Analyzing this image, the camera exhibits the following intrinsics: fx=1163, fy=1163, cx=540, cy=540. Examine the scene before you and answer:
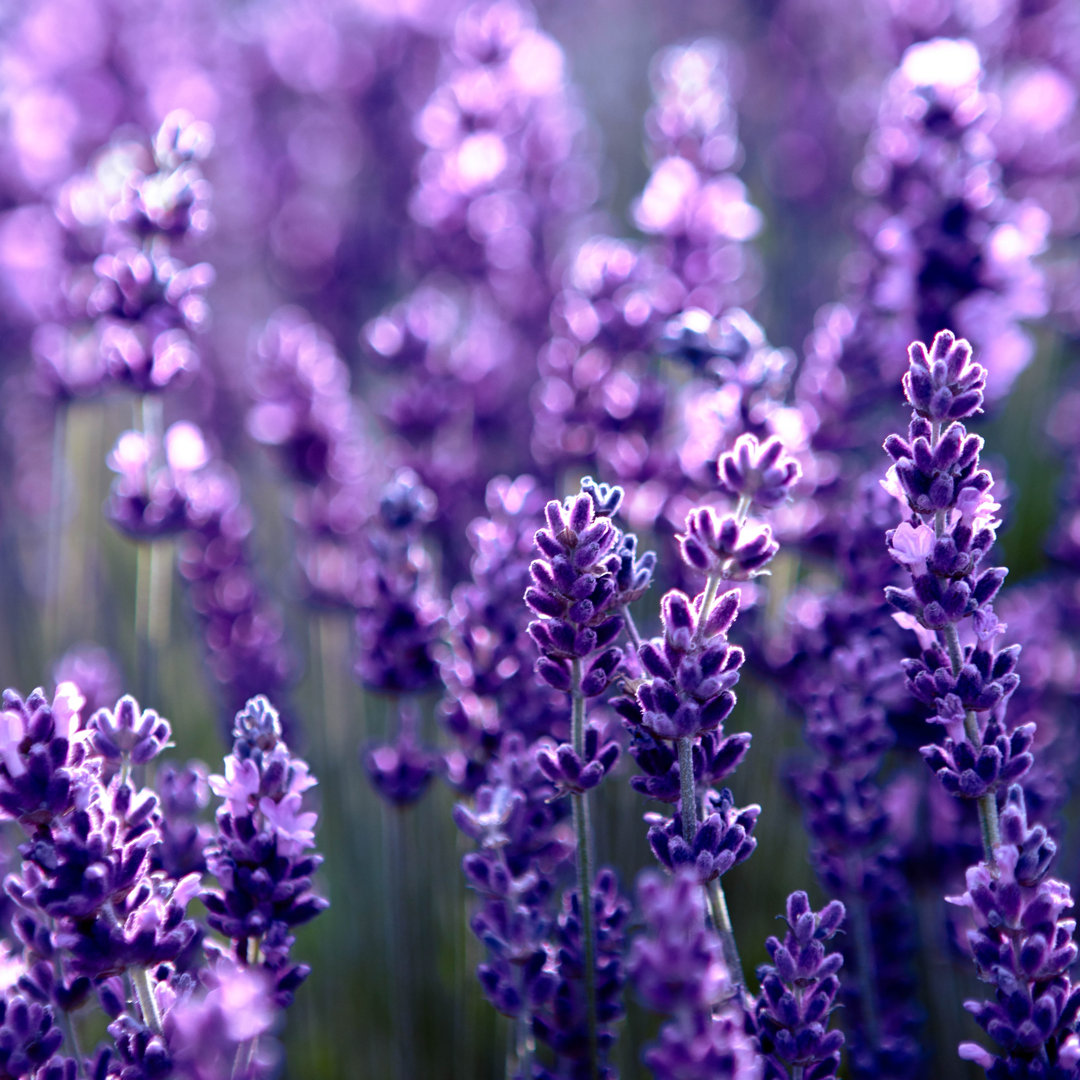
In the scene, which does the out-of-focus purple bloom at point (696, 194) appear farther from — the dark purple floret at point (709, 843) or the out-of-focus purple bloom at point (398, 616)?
the dark purple floret at point (709, 843)

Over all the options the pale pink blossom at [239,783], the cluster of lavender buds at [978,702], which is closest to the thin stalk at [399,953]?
the pale pink blossom at [239,783]

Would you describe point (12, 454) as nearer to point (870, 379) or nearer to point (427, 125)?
point (427, 125)

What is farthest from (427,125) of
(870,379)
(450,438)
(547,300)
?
(870,379)

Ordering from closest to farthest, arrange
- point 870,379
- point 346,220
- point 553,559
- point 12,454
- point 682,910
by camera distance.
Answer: point 682,910 < point 553,559 < point 870,379 < point 12,454 < point 346,220

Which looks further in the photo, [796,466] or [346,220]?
[346,220]

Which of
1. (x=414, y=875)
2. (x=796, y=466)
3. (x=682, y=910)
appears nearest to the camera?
(x=682, y=910)

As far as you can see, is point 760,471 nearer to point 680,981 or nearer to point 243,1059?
point 680,981

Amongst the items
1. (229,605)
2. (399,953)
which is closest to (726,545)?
(399,953)
